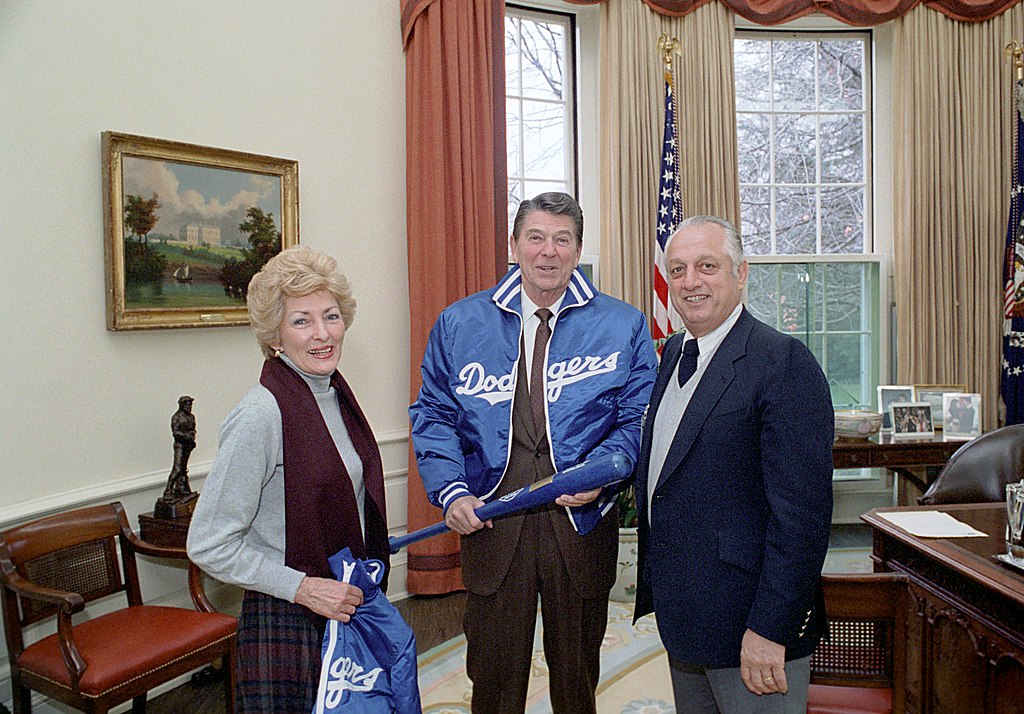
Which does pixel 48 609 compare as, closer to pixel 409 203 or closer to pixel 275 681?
pixel 275 681

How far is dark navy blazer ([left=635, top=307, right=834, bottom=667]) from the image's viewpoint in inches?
59.2

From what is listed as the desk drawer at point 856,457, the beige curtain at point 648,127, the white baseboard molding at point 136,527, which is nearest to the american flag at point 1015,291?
the desk drawer at point 856,457

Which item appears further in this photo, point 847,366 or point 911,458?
point 847,366

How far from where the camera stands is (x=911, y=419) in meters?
4.56

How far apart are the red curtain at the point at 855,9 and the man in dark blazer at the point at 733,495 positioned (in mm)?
3617

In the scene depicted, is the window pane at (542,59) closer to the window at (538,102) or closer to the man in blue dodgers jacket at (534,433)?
the window at (538,102)

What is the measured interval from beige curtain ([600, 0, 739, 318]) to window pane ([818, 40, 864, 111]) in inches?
33.4

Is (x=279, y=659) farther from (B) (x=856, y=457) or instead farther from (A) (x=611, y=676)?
(B) (x=856, y=457)

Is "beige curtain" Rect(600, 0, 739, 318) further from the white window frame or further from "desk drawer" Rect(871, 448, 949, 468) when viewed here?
"desk drawer" Rect(871, 448, 949, 468)

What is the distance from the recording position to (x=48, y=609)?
248 centimetres

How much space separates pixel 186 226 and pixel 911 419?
3786mm

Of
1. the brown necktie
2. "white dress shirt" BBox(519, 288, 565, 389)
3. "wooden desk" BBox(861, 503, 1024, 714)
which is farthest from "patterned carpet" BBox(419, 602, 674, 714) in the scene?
"white dress shirt" BBox(519, 288, 565, 389)

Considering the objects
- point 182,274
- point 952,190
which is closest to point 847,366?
point 952,190

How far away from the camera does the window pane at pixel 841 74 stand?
5.32 meters
